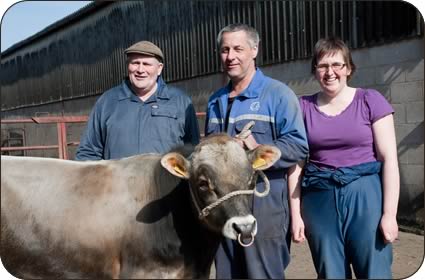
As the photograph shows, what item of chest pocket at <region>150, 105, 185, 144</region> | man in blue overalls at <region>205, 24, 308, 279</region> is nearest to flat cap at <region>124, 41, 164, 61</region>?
chest pocket at <region>150, 105, 185, 144</region>

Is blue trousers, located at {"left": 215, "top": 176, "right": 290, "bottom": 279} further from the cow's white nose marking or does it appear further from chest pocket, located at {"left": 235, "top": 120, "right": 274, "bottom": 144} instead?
the cow's white nose marking

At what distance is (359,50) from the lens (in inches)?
259

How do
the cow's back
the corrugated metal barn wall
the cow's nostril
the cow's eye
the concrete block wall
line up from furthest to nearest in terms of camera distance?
the corrugated metal barn wall < the concrete block wall < the cow's back < the cow's eye < the cow's nostril

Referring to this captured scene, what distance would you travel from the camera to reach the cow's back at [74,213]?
267cm

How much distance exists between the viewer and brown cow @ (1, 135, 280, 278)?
2500 millimetres

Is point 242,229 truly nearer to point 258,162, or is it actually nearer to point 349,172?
point 258,162

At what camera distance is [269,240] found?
2.76m

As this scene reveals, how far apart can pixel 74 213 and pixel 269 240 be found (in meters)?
1.12

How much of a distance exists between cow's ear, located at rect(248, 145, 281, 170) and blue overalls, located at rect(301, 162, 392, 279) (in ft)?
0.85

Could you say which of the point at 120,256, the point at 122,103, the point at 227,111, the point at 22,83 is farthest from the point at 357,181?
the point at 22,83

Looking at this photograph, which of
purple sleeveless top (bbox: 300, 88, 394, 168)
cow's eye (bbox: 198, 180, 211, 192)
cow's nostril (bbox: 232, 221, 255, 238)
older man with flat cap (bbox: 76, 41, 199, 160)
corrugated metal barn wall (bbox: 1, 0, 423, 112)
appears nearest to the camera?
cow's nostril (bbox: 232, 221, 255, 238)

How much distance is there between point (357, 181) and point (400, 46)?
4042 mm

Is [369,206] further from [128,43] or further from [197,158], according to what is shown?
[128,43]

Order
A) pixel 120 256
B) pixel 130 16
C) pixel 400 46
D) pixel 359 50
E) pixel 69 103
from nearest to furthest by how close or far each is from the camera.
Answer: pixel 120 256, pixel 400 46, pixel 359 50, pixel 130 16, pixel 69 103
